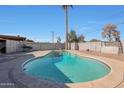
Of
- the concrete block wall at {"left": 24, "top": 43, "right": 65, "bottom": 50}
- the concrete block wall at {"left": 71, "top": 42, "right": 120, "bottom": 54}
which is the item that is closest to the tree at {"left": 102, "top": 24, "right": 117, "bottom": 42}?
the concrete block wall at {"left": 71, "top": 42, "right": 120, "bottom": 54}

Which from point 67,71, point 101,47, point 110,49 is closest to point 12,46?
point 101,47

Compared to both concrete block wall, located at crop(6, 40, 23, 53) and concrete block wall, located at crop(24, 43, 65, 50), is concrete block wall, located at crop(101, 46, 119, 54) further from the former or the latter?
concrete block wall, located at crop(24, 43, 65, 50)

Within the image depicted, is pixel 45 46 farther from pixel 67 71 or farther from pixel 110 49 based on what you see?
pixel 67 71

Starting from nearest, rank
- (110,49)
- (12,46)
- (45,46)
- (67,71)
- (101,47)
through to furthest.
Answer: (67,71)
(110,49)
(101,47)
(12,46)
(45,46)

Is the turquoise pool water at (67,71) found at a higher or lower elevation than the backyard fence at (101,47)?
lower

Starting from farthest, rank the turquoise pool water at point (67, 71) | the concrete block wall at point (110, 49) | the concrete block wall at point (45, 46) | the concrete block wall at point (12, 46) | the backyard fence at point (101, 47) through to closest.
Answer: the concrete block wall at point (45, 46) < the concrete block wall at point (12, 46) < the backyard fence at point (101, 47) < the concrete block wall at point (110, 49) < the turquoise pool water at point (67, 71)

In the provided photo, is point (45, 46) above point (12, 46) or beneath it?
beneath

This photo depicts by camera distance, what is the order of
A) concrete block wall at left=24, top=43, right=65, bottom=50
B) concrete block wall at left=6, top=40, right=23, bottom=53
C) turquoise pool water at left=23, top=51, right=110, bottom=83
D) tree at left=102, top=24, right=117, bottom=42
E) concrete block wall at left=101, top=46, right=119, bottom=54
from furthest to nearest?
concrete block wall at left=24, top=43, right=65, bottom=50 < tree at left=102, top=24, right=117, bottom=42 < concrete block wall at left=6, top=40, right=23, bottom=53 < concrete block wall at left=101, top=46, right=119, bottom=54 < turquoise pool water at left=23, top=51, right=110, bottom=83

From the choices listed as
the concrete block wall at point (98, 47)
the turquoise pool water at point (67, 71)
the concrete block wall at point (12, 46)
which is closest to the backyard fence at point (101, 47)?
the concrete block wall at point (98, 47)

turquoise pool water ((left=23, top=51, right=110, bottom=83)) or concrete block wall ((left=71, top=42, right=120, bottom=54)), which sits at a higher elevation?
concrete block wall ((left=71, top=42, right=120, bottom=54))

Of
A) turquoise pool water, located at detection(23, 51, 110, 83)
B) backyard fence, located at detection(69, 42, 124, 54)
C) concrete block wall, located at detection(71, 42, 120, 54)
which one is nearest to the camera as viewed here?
turquoise pool water, located at detection(23, 51, 110, 83)

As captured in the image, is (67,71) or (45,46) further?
(45,46)

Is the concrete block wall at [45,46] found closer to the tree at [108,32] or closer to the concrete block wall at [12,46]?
the concrete block wall at [12,46]
